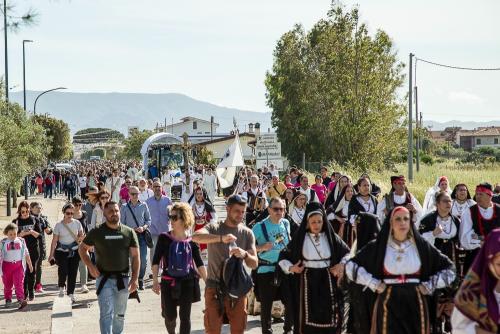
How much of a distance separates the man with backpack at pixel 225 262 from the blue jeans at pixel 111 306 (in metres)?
1.27

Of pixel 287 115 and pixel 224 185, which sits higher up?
pixel 287 115

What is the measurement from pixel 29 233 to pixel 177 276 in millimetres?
5935

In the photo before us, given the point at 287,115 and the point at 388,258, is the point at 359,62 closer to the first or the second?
the point at 287,115

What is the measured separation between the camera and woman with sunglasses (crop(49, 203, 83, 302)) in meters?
14.0

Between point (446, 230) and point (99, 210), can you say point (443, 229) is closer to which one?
point (446, 230)

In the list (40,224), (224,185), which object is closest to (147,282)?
(40,224)

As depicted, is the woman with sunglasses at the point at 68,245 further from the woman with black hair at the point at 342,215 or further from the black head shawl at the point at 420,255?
the black head shawl at the point at 420,255

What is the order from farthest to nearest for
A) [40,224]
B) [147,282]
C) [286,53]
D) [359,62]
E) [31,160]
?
[286,53] < [31,160] < [359,62] < [147,282] < [40,224]

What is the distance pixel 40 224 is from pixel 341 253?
742 centimetres

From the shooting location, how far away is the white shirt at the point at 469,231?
1091 cm

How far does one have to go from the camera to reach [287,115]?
2351 inches

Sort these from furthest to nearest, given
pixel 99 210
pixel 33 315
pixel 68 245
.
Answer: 1. pixel 99 210
2. pixel 68 245
3. pixel 33 315

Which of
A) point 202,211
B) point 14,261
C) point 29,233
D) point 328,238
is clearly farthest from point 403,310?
point 29,233

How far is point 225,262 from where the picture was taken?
8844mm
